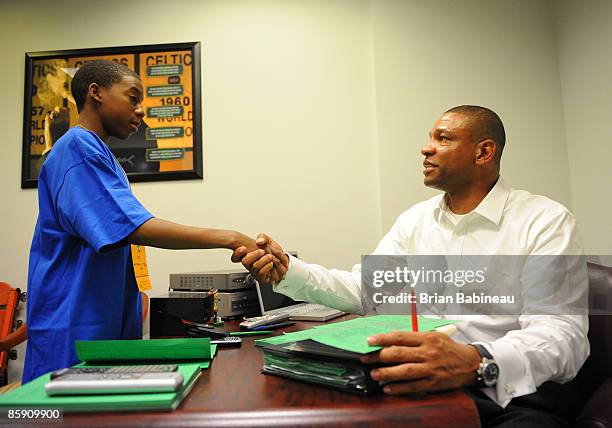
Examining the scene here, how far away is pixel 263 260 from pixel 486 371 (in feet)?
2.47

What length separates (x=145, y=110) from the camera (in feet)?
8.65

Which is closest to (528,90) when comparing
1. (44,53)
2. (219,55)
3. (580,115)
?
(580,115)

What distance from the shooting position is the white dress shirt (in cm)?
82

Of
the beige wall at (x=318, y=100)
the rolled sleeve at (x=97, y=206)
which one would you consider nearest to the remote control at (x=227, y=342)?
the rolled sleeve at (x=97, y=206)

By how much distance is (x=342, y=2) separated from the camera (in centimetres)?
264

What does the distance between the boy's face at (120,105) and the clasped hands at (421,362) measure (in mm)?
1090

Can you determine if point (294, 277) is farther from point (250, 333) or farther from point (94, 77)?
point (94, 77)

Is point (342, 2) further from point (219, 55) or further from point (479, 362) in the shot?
point (479, 362)

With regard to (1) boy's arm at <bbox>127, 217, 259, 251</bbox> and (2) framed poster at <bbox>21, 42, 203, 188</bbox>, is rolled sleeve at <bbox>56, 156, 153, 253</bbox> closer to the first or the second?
(1) boy's arm at <bbox>127, 217, 259, 251</bbox>

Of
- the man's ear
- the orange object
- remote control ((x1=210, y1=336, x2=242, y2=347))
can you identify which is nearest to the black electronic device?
remote control ((x1=210, y1=336, x2=242, y2=347))

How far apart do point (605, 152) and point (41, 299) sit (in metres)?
2.43

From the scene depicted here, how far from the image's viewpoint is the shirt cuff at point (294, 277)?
134cm

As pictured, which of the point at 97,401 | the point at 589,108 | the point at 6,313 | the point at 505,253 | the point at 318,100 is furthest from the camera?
the point at 318,100

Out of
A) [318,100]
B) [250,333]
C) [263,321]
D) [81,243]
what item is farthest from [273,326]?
[318,100]
